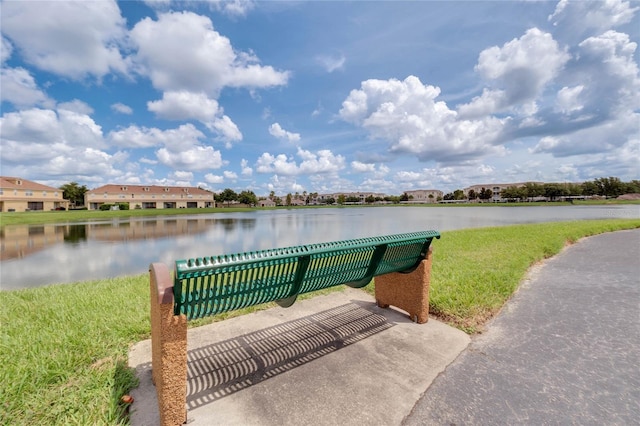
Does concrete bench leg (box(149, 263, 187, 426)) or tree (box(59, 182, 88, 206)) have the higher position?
tree (box(59, 182, 88, 206))

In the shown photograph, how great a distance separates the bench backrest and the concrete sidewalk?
A: 0.68 m

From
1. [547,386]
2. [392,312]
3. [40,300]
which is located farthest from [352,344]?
[40,300]

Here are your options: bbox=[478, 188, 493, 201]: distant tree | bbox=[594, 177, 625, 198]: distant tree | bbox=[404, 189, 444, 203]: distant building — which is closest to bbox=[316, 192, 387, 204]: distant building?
bbox=[404, 189, 444, 203]: distant building

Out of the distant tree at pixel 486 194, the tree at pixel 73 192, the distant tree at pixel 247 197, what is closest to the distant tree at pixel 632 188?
the distant tree at pixel 486 194

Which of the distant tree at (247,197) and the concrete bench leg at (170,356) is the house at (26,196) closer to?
the distant tree at (247,197)

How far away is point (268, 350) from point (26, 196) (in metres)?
81.7

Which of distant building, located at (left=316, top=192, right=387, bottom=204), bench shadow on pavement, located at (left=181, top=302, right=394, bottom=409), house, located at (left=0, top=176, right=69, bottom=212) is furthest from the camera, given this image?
distant building, located at (left=316, top=192, right=387, bottom=204)

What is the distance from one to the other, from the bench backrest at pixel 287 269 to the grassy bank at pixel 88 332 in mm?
1050

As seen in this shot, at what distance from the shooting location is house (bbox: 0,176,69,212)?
5453cm

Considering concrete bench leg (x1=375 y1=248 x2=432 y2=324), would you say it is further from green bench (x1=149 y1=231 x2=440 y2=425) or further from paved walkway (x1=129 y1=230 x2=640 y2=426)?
paved walkway (x1=129 y1=230 x2=640 y2=426)

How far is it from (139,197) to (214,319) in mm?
85562

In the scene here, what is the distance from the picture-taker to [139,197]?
7675cm

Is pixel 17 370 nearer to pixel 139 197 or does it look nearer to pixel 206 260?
pixel 206 260

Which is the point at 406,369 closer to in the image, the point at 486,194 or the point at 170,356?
the point at 170,356
